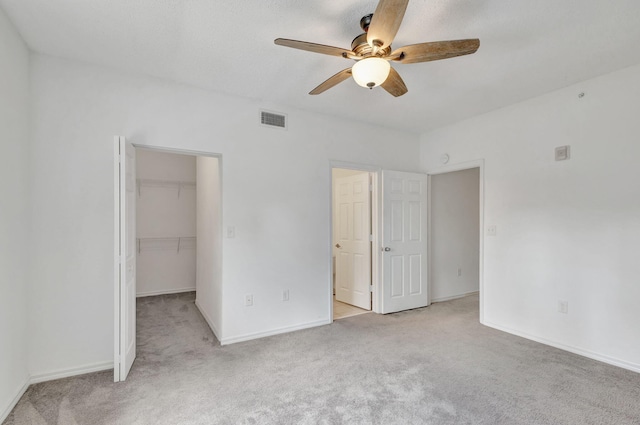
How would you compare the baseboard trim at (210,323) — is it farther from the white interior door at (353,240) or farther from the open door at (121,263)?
the white interior door at (353,240)

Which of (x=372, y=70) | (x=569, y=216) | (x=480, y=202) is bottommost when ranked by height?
(x=569, y=216)

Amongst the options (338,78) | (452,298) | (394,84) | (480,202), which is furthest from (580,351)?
(338,78)

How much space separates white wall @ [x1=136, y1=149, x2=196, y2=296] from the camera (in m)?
5.43

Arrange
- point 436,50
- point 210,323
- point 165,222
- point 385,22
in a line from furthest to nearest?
point 165,222, point 210,323, point 436,50, point 385,22

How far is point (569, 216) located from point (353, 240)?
2549 mm

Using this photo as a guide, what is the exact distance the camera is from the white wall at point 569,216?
2745 millimetres

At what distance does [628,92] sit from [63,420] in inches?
197

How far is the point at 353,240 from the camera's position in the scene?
4676 millimetres

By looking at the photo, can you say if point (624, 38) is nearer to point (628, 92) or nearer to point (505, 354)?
point (628, 92)

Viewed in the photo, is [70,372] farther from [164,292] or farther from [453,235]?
[453,235]

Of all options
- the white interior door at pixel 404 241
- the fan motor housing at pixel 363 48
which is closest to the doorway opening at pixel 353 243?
the white interior door at pixel 404 241

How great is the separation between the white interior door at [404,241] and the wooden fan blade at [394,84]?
6.16 feet

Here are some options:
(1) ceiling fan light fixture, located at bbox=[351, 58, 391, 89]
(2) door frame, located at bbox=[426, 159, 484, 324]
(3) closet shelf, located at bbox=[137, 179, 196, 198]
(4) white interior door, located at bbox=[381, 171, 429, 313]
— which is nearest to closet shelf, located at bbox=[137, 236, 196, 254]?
(3) closet shelf, located at bbox=[137, 179, 196, 198]

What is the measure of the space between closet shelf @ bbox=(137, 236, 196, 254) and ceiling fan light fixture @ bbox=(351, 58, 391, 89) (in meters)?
4.84
